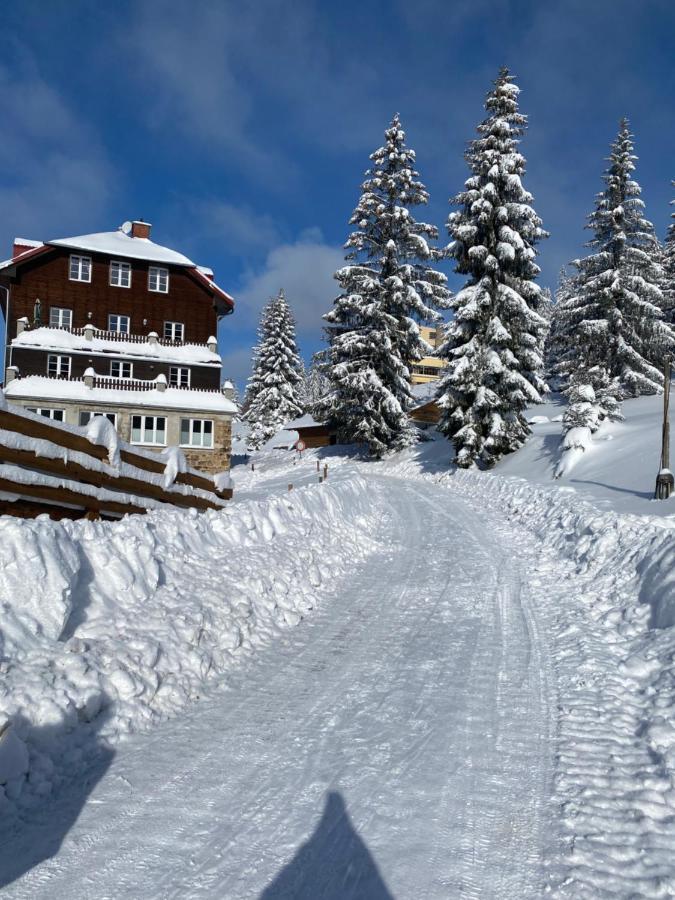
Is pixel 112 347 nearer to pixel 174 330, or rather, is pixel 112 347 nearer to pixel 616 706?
pixel 174 330

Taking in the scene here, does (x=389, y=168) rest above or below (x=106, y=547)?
above

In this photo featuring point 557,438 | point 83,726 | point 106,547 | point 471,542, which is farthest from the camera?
point 557,438

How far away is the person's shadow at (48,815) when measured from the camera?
311 cm

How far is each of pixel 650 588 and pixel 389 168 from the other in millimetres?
33581

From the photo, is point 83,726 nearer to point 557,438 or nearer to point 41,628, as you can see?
point 41,628

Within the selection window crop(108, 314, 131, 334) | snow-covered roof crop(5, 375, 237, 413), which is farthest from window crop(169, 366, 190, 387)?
window crop(108, 314, 131, 334)

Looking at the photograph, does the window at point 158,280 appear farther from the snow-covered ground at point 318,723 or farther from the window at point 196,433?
the snow-covered ground at point 318,723

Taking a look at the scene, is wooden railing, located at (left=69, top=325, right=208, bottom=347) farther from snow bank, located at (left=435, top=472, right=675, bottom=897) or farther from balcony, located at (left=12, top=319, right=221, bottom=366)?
snow bank, located at (left=435, top=472, right=675, bottom=897)

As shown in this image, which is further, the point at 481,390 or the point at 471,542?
the point at 481,390

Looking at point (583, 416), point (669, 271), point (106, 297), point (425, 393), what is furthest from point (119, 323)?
point (669, 271)

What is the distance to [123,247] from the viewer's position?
34594 millimetres

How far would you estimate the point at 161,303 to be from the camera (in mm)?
34969

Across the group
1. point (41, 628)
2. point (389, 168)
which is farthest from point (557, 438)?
point (41, 628)

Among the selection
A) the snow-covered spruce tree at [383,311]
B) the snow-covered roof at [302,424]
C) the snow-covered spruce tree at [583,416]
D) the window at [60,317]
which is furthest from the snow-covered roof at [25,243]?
the snow-covered spruce tree at [583,416]
